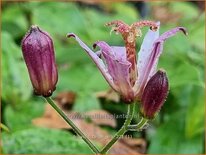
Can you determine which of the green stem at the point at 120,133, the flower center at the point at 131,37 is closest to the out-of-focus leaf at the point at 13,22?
the flower center at the point at 131,37

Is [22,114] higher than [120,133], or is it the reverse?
[120,133]

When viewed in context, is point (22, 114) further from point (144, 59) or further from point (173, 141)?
point (144, 59)

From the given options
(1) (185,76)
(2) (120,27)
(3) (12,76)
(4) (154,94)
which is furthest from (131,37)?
(3) (12,76)

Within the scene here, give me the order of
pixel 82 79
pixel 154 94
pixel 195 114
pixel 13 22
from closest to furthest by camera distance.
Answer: pixel 154 94, pixel 195 114, pixel 82 79, pixel 13 22

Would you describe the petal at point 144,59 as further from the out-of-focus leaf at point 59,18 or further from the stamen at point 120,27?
the out-of-focus leaf at point 59,18

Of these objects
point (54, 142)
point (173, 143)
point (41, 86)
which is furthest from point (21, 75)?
point (41, 86)

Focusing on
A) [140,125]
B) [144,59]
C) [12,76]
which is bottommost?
[12,76]

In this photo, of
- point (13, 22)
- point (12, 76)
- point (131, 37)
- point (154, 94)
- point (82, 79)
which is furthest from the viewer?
point (13, 22)

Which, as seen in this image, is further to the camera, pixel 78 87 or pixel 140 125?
pixel 78 87
